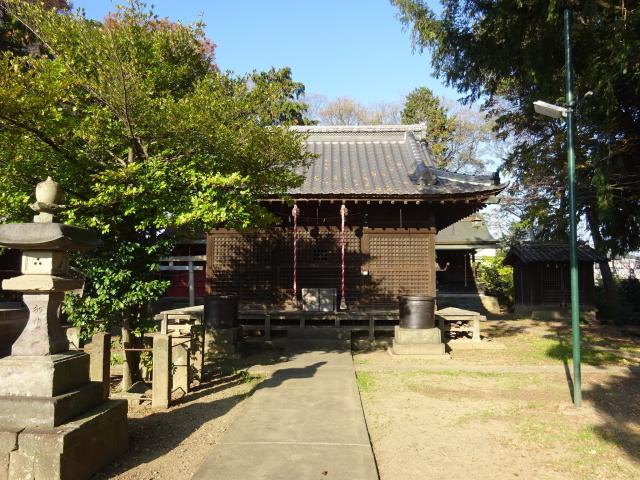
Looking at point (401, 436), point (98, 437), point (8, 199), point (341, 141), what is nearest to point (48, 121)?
point (8, 199)

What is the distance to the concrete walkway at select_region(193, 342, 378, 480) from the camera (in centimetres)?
398

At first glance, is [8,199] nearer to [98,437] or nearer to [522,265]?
[98,437]

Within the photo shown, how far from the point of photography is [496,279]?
27.8 meters

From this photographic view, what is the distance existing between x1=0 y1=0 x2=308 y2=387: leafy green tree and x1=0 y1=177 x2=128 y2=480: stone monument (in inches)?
55.7

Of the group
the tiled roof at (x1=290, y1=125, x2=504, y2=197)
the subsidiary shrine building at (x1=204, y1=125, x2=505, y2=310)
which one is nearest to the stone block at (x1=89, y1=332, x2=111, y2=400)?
the tiled roof at (x1=290, y1=125, x2=504, y2=197)

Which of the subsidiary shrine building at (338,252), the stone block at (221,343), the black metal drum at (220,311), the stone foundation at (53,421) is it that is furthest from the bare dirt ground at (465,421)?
the subsidiary shrine building at (338,252)

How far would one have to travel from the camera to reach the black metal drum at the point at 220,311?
9.67 meters

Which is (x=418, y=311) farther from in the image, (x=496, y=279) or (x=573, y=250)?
(x=496, y=279)

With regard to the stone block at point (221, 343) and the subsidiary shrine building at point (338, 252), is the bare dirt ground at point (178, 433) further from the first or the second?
the subsidiary shrine building at point (338, 252)

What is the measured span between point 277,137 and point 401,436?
187 inches

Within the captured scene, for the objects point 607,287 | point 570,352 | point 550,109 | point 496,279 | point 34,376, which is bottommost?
point 570,352

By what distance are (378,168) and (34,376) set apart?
36.5 ft

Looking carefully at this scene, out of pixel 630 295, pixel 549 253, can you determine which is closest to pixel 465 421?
pixel 549 253

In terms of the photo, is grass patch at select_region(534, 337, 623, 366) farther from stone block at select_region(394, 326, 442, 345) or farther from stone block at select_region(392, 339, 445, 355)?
stone block at select_region(394, 326, 442, 345)
